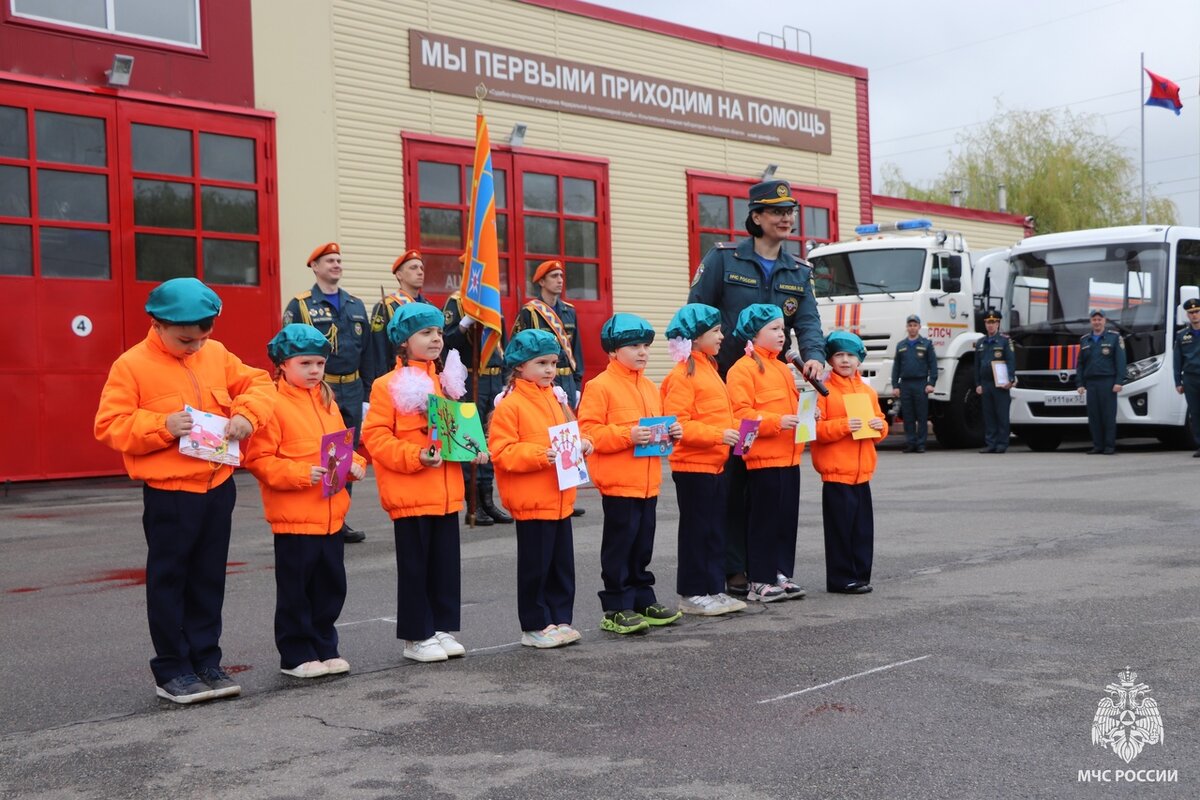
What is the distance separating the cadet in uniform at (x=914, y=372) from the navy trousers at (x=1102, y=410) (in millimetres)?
2182

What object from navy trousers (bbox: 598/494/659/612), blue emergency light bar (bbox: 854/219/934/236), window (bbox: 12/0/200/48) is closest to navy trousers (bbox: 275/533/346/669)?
navy trousers (bbox: 598/494/659/612)

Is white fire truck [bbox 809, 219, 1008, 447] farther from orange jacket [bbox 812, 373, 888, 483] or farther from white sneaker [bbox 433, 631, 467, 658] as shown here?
white sneaker [bbox 433, 631, 467, 658]

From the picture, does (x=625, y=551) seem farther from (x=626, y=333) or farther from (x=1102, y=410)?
(x=1102, y=410)

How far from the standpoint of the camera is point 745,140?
76.5 feet

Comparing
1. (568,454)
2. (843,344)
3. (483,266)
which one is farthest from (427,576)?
(483,266)

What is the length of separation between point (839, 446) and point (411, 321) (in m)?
2.74

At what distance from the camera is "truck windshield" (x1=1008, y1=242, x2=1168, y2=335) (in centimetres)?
1811

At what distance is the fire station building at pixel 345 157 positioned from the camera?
47.8 ft

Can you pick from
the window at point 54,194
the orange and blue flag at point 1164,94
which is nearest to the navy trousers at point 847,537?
the window at point 54,194

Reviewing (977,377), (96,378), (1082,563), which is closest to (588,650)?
(1082,563)

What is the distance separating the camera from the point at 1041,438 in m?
20.5

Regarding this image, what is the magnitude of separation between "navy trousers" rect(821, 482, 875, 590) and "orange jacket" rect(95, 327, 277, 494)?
→ 3.37 m

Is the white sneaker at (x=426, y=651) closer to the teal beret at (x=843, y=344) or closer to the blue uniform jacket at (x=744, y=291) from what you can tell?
the blue uniform jacket at (x=744, y=291)

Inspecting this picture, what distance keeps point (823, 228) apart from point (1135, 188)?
79.7 ft
